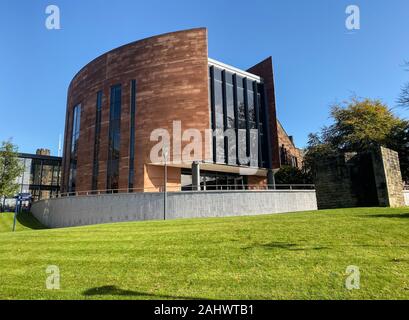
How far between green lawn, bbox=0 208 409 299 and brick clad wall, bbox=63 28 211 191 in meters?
19.8

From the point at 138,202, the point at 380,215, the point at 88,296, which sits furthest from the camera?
the point at 138,202

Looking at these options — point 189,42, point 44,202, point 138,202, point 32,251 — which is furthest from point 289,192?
point 44,202

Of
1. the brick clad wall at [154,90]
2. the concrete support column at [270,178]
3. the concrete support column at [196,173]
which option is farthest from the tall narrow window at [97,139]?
the concrete support column at [270,178]

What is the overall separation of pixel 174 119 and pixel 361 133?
2138cm

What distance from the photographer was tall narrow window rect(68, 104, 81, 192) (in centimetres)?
3797

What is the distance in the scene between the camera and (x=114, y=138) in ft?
110

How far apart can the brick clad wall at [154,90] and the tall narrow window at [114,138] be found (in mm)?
600

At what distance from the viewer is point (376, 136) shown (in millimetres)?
33000

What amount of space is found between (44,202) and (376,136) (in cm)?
3760

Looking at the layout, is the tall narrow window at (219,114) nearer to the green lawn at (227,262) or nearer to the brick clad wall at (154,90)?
the brick clad wall at (154,90)

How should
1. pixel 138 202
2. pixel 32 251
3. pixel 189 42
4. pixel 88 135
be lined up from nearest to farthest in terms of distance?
1. pixel 32 251
2. pixel 138 202
3. pixel 189 42
4. pixel 88 135

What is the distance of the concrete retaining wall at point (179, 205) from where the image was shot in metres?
24.0

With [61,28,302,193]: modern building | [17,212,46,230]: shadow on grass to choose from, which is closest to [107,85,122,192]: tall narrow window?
[61,28,302,193]: modern building
